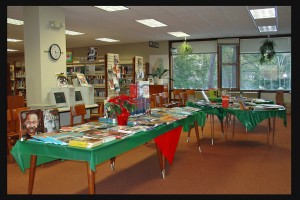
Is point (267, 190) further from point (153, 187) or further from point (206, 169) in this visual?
point (153, 187)

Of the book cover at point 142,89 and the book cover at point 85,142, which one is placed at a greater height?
the book cover at point 142,89

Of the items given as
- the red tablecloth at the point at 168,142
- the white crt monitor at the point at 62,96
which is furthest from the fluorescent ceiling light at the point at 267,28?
the red tablecloth at the point at 168,142

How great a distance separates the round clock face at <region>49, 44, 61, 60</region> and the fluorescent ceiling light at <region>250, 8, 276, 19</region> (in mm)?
4794

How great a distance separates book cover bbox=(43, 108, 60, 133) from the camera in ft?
10.2

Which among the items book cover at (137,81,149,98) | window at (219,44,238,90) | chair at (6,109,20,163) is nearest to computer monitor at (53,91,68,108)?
chair at (6,109,20,163)

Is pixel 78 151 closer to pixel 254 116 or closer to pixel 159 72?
pixel 254 116

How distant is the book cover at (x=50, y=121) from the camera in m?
3.12

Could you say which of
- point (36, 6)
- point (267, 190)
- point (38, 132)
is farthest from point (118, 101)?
point (36, 6)

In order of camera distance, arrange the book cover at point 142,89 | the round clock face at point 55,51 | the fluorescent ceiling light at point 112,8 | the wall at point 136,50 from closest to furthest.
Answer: the book cover at point 142,89 < the round clock face at point 55,51 < the fluorescent ceiling light at point 112,8 < the wall at point 136,50

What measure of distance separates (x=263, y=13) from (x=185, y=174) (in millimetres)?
5392

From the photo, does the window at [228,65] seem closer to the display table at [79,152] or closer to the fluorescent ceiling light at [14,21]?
the fluorescent ceiling light at [14,21]

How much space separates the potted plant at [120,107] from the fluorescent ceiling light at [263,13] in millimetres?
5095

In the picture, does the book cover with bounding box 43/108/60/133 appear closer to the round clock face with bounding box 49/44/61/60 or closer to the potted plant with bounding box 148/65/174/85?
the round clock face with bounding box 49/44/61/60
